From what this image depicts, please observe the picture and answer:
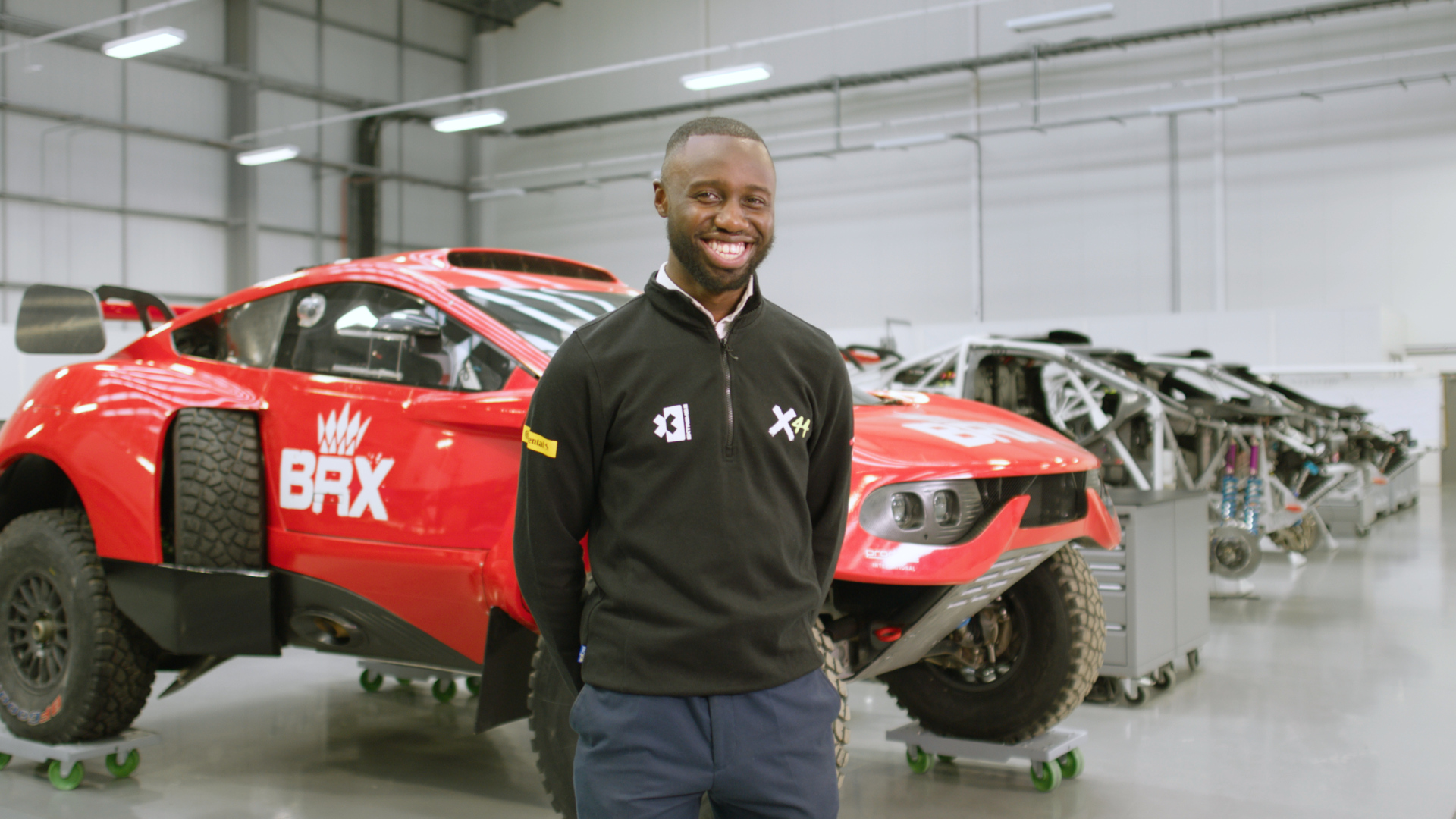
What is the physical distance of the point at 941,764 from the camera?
4402 millimetres

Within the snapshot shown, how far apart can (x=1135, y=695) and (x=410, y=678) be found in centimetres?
346

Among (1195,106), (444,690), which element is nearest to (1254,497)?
(444,690)

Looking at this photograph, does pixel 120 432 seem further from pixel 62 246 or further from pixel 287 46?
pixel 287 46

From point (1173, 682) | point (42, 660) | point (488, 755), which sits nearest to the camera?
point (42, 660)

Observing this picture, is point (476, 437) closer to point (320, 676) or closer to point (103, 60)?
point (320, 676)

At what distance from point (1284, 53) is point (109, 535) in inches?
782

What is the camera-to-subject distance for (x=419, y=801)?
13.0 ft

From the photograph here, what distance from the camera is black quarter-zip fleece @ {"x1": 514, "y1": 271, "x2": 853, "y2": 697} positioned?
1.60 metres

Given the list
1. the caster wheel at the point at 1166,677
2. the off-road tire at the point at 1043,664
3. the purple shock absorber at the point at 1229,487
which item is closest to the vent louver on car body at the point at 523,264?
the off-road tire at the point at 1043,664

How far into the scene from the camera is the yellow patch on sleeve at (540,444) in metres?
1.66

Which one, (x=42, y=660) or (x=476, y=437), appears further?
(x=42, y=660)

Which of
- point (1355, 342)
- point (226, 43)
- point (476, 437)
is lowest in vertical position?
point (476, 437)

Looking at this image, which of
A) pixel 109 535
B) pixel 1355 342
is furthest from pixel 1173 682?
pixel 1355 342

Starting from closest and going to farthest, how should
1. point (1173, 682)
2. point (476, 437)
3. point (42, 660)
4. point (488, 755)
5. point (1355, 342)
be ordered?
point (476, 437), point (42, 660), point (488, 755), point (1173, 682), point (1355, 342)
